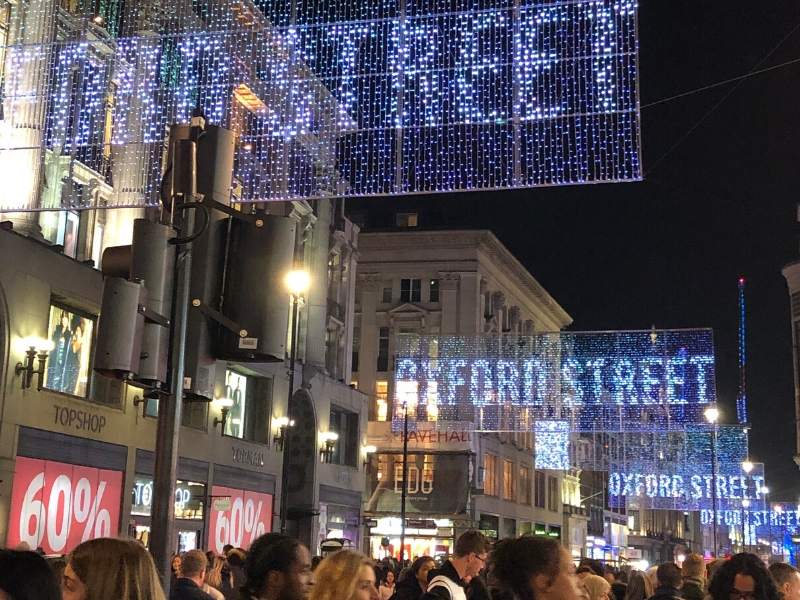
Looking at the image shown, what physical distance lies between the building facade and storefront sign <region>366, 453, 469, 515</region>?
0.06m

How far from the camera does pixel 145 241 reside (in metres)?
5.82

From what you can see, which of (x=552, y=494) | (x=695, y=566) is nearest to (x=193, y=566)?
(x=695, y=566)

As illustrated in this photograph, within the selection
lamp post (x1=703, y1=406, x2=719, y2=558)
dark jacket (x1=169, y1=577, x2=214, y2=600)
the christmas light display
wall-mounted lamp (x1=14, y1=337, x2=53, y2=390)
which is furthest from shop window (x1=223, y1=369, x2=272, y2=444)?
dark jacket (x1=169, y1=577, x2=214, y2=600)

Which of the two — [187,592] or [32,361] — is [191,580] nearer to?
[187,592]

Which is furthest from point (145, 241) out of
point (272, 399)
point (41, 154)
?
point (272, 399)

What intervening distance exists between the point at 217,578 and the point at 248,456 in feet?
69.8

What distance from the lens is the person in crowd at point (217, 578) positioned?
11.8 meters

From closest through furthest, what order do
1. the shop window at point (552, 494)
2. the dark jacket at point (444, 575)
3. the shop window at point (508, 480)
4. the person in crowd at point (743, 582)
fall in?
the person in crowd at point (743, 582) → the dark jacket at point (444, 575) → the shop window at point (508, 480) → the shop window at point (552, 494)

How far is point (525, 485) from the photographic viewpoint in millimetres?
75438

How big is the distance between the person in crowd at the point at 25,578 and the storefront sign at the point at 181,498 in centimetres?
2448

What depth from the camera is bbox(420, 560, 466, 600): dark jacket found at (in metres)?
6.79

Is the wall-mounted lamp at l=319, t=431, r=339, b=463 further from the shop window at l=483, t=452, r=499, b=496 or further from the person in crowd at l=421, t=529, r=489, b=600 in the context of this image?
the person in crowd at l=421, t=529, r=489, b=600

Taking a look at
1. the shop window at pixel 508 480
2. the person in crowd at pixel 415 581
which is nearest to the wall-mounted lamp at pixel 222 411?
the person in crowd at pixel 415 581

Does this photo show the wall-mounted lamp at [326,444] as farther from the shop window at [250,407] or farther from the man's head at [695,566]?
the man's head at [695,566]
